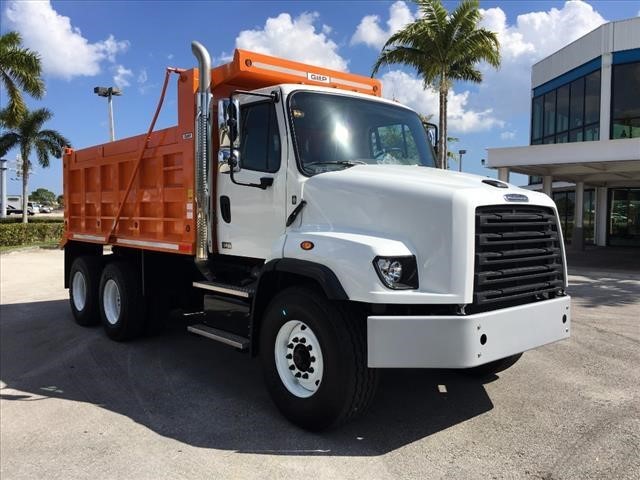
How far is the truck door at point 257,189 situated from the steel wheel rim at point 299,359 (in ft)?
2.18

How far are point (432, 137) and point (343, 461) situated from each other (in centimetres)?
355

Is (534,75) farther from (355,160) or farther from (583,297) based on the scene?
(355,160)

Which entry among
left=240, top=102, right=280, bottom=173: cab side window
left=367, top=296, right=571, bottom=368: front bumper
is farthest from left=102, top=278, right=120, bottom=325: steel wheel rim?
left=367, top=296, right=571, bottom=368: front bumper

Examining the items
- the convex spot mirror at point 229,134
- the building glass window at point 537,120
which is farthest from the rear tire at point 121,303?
the building glass window at point 537,120

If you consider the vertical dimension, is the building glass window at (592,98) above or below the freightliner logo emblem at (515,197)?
above

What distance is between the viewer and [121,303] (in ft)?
23.5

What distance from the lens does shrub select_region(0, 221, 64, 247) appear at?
23047 mm

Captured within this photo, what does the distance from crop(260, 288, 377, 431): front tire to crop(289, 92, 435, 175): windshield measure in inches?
46.3

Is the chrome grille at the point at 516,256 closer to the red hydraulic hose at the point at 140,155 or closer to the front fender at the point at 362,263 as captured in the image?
the front fender at the point at 362,263

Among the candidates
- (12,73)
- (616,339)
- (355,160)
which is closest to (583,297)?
(616,339)

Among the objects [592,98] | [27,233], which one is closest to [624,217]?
[592,98]

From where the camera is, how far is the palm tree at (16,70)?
22562 mm

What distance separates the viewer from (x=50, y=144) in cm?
3238

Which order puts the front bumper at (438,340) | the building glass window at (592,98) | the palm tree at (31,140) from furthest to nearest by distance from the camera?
1. the palm tree at (31,140)
2. the building glass window at (592,98)
3. the front bumper at (438,340)
